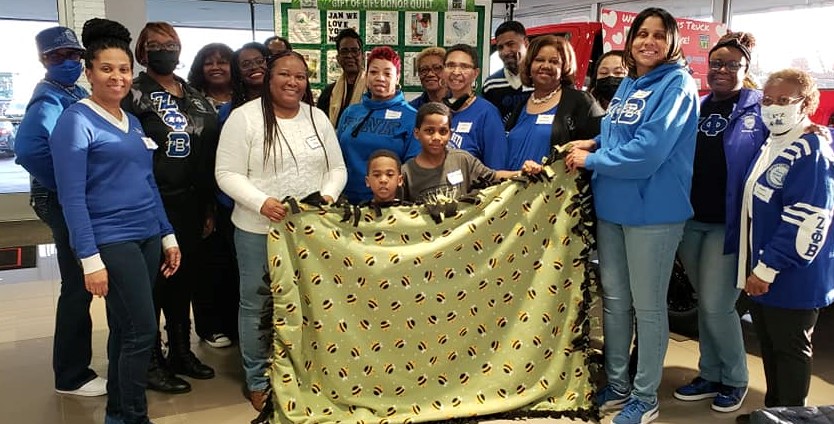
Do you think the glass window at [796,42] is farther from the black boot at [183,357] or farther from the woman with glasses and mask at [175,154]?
the black boot at [183,357]

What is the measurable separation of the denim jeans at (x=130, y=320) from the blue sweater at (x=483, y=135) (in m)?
1.50

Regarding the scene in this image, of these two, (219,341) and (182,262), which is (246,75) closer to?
→ (182,262)

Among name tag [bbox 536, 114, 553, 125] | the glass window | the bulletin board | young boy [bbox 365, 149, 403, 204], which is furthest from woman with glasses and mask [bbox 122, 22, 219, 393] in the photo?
the glass window

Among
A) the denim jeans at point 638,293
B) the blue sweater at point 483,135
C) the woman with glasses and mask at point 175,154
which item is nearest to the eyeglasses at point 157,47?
the woman with glasses and mask at point 175,154

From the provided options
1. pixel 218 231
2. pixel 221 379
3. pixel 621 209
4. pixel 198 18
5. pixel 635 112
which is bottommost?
pixel 221 379

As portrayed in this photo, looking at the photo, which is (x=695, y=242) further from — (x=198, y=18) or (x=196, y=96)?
(x=198, y=18)

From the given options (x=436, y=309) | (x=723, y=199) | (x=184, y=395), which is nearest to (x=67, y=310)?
(x=184, y=395)

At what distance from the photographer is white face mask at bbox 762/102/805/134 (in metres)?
2.53

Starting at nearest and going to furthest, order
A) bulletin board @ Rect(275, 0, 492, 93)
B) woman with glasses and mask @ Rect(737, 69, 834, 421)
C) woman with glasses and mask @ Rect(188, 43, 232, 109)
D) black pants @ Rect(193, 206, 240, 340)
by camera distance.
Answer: woman with glasses and mask @ Rect(737, 69, 834, 421)
woman with glasses and mask @ Rect(188, 43, 232, 109)
black pants @ Rect(193, 206, 240, 340)
bulletin board @ Rect(275, 0, 492, 93)


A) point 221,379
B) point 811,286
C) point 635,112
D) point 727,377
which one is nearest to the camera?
point 811,286

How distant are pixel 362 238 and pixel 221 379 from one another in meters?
1.44

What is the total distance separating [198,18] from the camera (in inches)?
522

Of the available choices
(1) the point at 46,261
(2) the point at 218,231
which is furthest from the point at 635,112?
(1) the point at 46,261

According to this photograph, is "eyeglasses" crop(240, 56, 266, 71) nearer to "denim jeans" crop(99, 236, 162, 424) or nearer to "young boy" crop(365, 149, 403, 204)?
"young boy" crop(365, 149, 403, 204)
